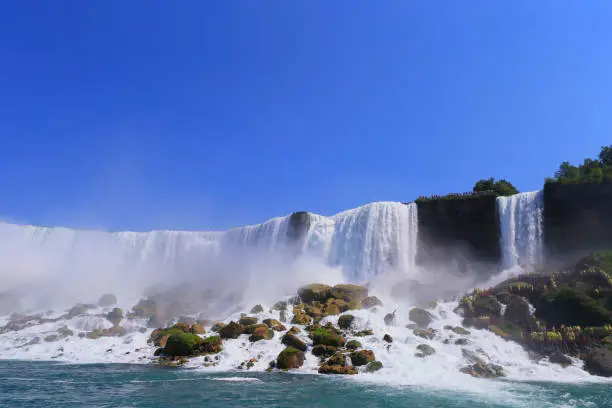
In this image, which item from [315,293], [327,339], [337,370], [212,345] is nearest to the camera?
[337,370]

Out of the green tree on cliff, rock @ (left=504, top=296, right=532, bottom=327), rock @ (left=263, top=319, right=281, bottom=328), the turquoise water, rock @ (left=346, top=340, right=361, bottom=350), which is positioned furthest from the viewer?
the green tree on cliff

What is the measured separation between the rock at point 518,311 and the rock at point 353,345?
8.67 m

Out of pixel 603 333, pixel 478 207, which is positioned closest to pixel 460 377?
pixel 603 333

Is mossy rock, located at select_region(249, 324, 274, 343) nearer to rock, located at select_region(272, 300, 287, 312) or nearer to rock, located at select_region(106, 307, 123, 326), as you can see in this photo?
rock, located at select_region(272, 300, 287, 312)

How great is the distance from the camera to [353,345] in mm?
17609

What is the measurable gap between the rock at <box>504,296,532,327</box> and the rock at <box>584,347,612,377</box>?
441 centimetres

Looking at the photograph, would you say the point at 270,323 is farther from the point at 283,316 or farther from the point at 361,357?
the point at 361,357

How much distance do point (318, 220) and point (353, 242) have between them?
194 inches

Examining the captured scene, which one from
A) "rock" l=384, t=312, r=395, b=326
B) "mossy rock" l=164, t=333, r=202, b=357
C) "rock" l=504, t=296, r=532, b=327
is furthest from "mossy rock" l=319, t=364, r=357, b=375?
"rock" l=504, t=296, r=532, b=327

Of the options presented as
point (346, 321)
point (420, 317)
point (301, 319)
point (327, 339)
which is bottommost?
point (327, 339)

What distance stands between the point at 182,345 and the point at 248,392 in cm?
786

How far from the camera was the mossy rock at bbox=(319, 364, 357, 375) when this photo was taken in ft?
49.9

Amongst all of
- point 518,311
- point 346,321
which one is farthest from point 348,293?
point 518,311

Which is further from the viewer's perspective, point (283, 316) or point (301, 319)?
point (283, 316)
